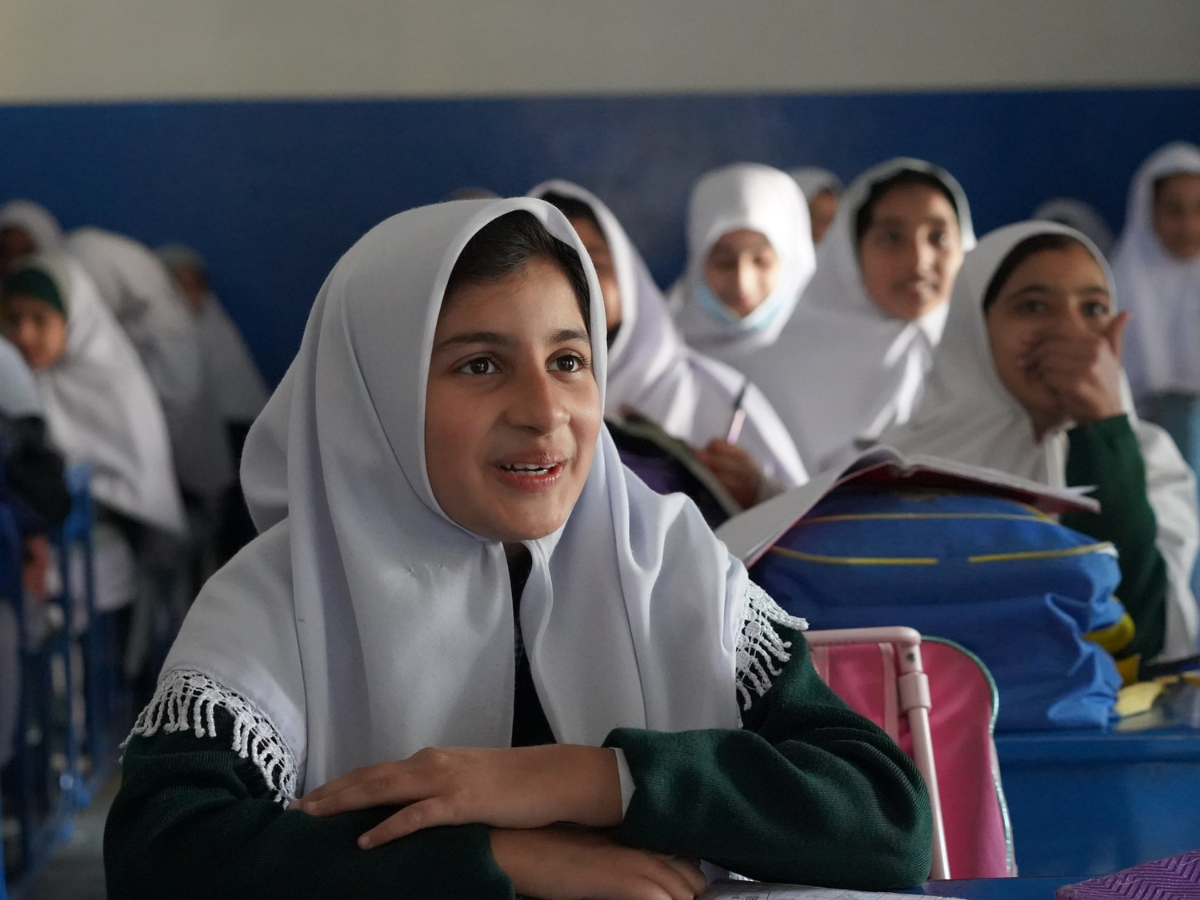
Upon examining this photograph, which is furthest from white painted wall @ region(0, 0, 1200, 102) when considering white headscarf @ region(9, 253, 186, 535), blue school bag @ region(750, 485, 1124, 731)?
blue school bag @ region(750, 485, 1124, 731)

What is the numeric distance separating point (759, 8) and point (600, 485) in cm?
478

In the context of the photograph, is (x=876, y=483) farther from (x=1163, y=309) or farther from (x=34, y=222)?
(x=34, y=222)

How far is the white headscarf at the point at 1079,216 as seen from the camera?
5289 mm

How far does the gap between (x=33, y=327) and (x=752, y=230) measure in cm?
218

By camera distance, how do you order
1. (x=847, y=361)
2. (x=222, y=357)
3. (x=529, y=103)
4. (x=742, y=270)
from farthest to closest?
(x=529, y=103) → (x=222, y=357) → (x=742, y=270) → (x=847, y=361)

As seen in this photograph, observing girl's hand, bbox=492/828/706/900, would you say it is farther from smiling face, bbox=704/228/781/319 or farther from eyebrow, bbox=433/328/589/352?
smiling face, bbox=704/228/781/319

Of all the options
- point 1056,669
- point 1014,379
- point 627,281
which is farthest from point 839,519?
point 627,281

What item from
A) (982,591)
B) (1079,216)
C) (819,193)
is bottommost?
(982,591)

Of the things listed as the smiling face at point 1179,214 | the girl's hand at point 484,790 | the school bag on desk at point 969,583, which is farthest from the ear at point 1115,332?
the smiling face at point 1179,214

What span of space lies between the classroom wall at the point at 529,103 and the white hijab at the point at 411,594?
4.38m

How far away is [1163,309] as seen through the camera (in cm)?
476

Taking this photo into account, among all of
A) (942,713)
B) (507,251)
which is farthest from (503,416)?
(942,713)

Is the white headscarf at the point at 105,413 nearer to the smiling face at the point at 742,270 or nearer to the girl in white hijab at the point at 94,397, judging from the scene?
the girl in white hijab at the point at 94,397

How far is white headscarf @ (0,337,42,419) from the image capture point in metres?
2.97
